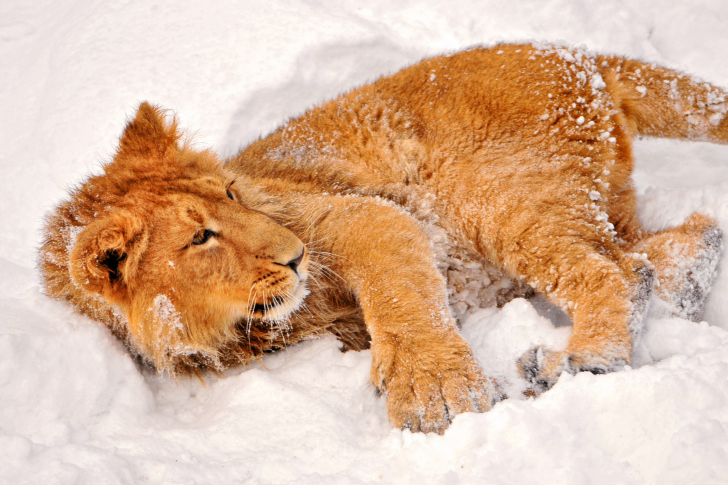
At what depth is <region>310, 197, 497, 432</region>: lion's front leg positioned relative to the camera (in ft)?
8.55

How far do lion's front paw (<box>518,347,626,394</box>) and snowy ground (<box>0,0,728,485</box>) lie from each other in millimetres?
87

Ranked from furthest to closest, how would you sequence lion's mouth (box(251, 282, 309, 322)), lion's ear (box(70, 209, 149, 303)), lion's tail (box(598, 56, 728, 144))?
lion's tail (box(598, 56, 728, 144)) < lion's mouth (box(251, 282, 309, 322)) < lion's ear (box(70, 209, 149, 303))

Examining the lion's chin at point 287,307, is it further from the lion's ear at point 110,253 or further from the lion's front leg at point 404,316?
the lion's ear at point 110,253

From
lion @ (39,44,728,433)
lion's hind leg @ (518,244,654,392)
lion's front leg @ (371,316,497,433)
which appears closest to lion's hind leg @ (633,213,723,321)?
lion @ (39,44,728,433)

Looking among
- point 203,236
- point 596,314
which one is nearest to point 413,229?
point 596,314

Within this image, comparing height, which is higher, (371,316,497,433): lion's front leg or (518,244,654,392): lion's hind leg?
(518,244,654,392): lion's hind leg

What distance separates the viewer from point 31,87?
5.63m

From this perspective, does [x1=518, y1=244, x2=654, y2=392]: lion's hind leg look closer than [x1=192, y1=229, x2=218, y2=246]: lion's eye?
Yes

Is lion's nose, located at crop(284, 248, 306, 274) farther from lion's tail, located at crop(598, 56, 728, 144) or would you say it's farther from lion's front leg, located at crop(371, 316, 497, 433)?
lion's tail, located at crop(598, 56, 728, 144)

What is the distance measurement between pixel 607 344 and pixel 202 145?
3.62 meters

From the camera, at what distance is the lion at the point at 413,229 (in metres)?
2.80

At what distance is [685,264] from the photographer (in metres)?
3.27

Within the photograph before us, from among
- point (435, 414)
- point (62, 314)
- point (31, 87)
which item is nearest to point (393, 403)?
point (435, 414)

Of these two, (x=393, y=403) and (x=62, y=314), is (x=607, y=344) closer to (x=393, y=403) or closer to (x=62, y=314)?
(x=393, y=403)
